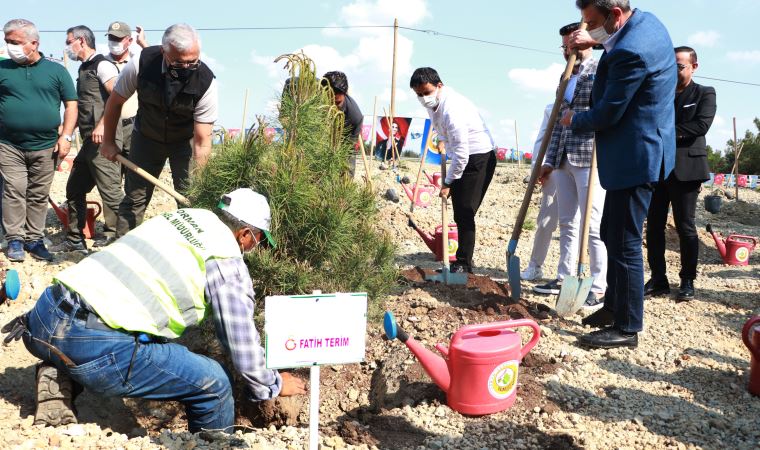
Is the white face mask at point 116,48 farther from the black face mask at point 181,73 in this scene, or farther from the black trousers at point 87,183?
the black face mask at point 181,73

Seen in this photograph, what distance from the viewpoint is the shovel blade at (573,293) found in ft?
12.9

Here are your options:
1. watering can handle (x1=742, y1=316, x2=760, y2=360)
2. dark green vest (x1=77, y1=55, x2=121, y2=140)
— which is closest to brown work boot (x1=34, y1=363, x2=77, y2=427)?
watering can handle (x1=742, y1=316, x2=760, y2=360)

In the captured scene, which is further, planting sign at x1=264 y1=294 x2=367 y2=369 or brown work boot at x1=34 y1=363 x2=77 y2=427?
brown work boot at x1=34 y1=363 x2=77 y2=427

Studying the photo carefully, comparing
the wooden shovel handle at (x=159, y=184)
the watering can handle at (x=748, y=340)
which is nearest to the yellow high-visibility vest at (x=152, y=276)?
the wooden shovel handle at (x=159, y=184)

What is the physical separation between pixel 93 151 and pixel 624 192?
4480 mm

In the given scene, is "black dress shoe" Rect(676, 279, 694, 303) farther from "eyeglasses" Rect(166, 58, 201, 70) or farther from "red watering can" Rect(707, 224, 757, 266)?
"eyeglasses" Rect(166, 58, 201, 70)

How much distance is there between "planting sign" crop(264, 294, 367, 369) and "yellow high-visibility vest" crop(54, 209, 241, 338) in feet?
1.66

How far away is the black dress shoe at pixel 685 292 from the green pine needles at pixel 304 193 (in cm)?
263

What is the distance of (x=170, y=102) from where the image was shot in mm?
4113

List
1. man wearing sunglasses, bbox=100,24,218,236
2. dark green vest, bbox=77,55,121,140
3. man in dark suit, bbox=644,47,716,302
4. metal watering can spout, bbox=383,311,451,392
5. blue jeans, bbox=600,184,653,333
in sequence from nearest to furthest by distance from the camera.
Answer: metal watering can spout, bbox=383,311,451,392 → blue jeans, bbox=600,184,653,333 → man wearing sunglasses, bbox=100,24,218,236 → man in dark suit, bbox=644,47,716,302 → dark green vest, bbox=77,55,121,140

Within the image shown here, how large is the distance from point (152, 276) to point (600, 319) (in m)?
2.74

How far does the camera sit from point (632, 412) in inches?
116

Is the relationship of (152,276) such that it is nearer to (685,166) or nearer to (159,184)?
(159,184)

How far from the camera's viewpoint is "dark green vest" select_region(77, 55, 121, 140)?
5.72 metres
